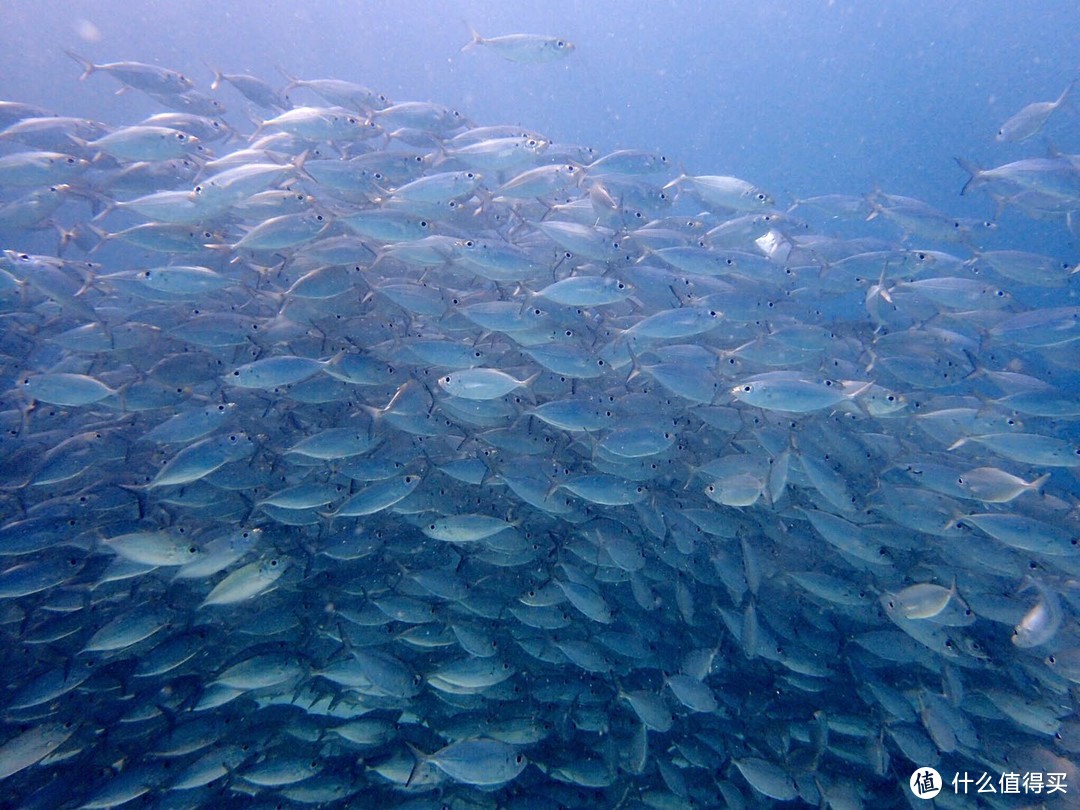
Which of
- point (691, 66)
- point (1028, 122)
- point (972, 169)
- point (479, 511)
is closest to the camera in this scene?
point (479, 511)

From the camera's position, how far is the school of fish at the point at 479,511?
4.00 m

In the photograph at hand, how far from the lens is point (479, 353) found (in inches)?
163

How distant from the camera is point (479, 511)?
14.9 feet

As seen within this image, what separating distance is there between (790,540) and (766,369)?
1.57m

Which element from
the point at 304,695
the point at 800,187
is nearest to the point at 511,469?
the point at 304,695

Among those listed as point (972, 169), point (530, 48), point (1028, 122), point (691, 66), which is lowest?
point (972, 169)

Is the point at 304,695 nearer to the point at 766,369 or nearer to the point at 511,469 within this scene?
the point at 511,469

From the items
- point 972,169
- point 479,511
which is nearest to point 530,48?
point 479,511

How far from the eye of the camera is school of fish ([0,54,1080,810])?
158 inches

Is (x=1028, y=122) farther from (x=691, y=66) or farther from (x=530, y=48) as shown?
(x=691, y=66)

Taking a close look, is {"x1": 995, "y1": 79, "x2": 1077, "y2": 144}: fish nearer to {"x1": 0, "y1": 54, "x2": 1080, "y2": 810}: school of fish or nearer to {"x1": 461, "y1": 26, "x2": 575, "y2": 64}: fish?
{"x1": 0, "y1": 54, "x2": 1080, "y2": 810}: school of fish

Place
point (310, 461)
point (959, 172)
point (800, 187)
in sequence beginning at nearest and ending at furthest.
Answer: point (310, 461)
point (959, 172)
point (800, 187)

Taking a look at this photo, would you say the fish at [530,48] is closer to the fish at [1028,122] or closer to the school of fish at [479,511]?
the school of fish at [479,511]

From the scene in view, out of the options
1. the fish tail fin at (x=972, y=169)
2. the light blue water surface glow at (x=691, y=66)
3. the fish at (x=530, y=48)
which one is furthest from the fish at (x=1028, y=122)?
the light blue water surface glow at (x=691, y=66)
